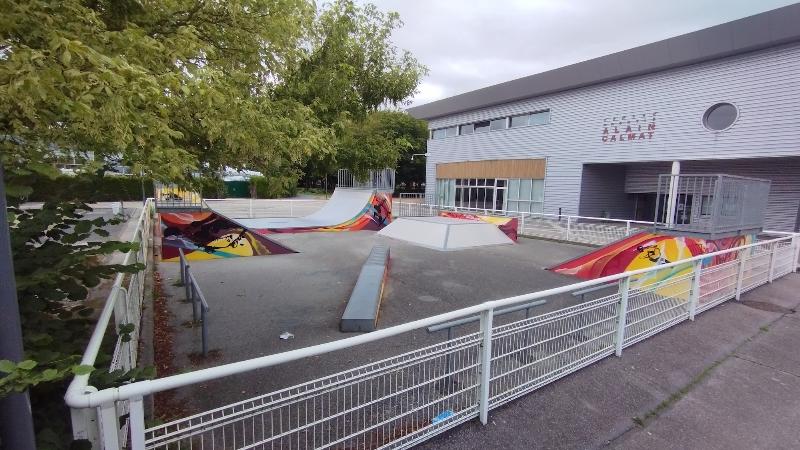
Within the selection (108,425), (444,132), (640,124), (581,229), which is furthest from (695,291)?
(444,132)

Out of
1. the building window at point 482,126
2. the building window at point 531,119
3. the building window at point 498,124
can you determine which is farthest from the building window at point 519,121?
the building window at point 482,126

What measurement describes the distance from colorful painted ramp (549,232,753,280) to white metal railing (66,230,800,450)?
8.52 feet

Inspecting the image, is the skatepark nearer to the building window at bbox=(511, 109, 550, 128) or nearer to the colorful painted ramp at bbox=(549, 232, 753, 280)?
the colorful painted ramp at bbox=(549, 232, 753, 280)

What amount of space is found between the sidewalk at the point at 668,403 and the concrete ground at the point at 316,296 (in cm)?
179

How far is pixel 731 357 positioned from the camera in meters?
4.76

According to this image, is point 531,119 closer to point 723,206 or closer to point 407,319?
point 723,206

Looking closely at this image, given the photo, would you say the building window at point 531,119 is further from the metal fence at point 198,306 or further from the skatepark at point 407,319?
the metal fence at point 198,306

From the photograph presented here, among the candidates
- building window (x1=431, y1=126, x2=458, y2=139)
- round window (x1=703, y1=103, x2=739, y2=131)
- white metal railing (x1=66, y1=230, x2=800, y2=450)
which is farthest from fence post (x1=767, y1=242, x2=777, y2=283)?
building window (x1=431, y1=126, x2=458, y2=139)

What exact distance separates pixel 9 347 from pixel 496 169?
78.5 feet

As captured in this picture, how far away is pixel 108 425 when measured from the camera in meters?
1.79

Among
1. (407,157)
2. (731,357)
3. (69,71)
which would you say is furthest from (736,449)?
(407,157)

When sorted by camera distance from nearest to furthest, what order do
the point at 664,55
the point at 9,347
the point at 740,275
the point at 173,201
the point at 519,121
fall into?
1. the point at 9,347
2. the point at 740,275
3. the point at 173,201
4. the point at 664,55
5. the point at 519,121

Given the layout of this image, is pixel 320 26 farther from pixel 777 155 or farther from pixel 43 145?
pixel 777 155

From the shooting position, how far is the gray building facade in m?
13.8
